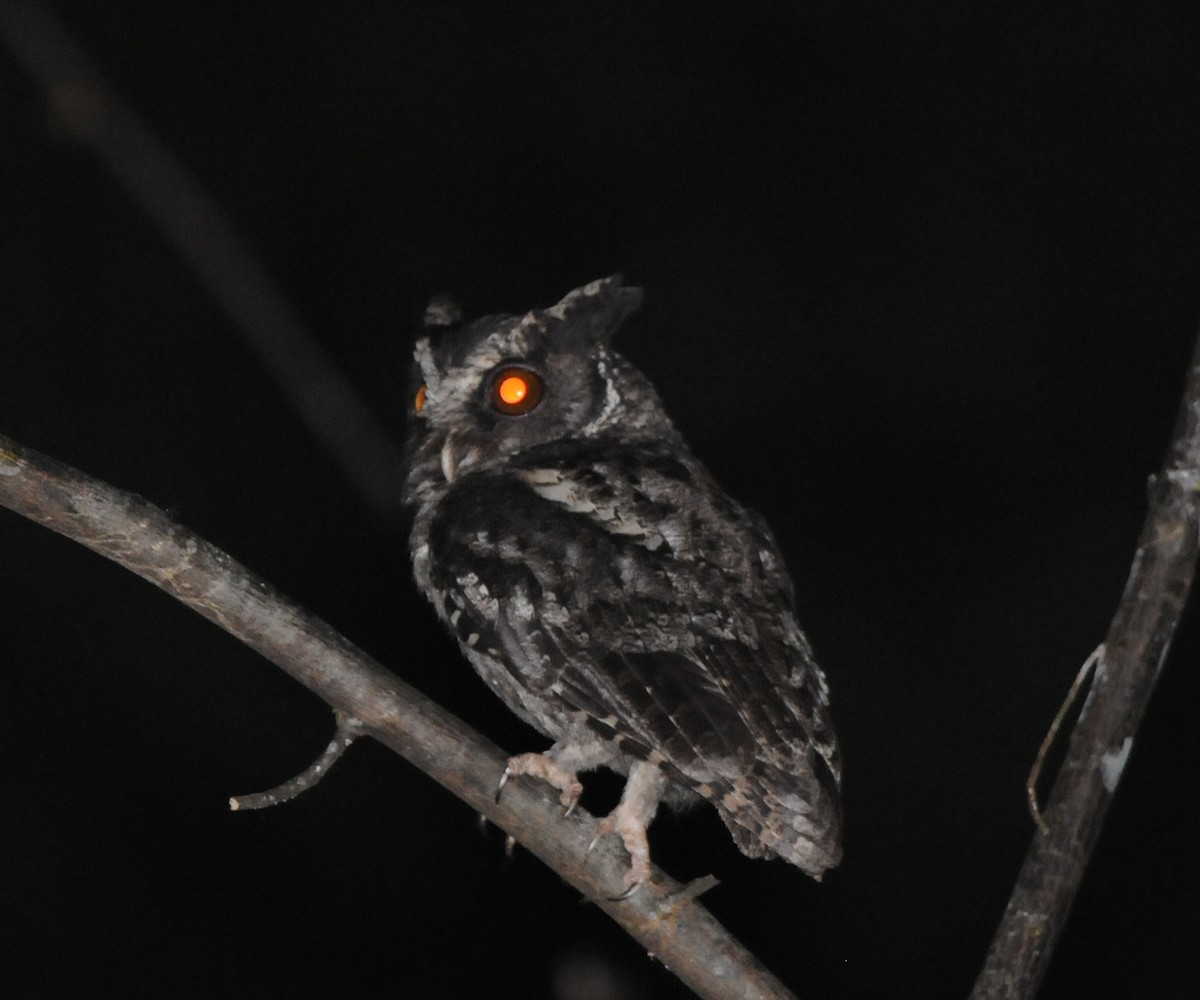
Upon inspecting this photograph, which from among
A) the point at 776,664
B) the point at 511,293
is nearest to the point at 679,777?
the point at 776,664

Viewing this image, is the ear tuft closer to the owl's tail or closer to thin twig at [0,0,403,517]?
the owl's tail

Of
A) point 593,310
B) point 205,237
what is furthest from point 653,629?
point 205,237

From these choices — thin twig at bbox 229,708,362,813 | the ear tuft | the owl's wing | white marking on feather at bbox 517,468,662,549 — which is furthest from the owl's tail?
the ear tuft

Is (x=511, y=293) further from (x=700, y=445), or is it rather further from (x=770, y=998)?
(x=770, y=998)

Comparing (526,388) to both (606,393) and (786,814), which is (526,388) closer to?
(606,393)

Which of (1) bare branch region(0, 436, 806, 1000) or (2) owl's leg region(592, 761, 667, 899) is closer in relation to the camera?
(1) bare branch region(0, 436, 806, 1000)

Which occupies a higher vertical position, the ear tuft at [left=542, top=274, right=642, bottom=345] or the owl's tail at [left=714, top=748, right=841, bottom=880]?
the ear tuft at [left=542, top=274, right=642, bottom=345]
